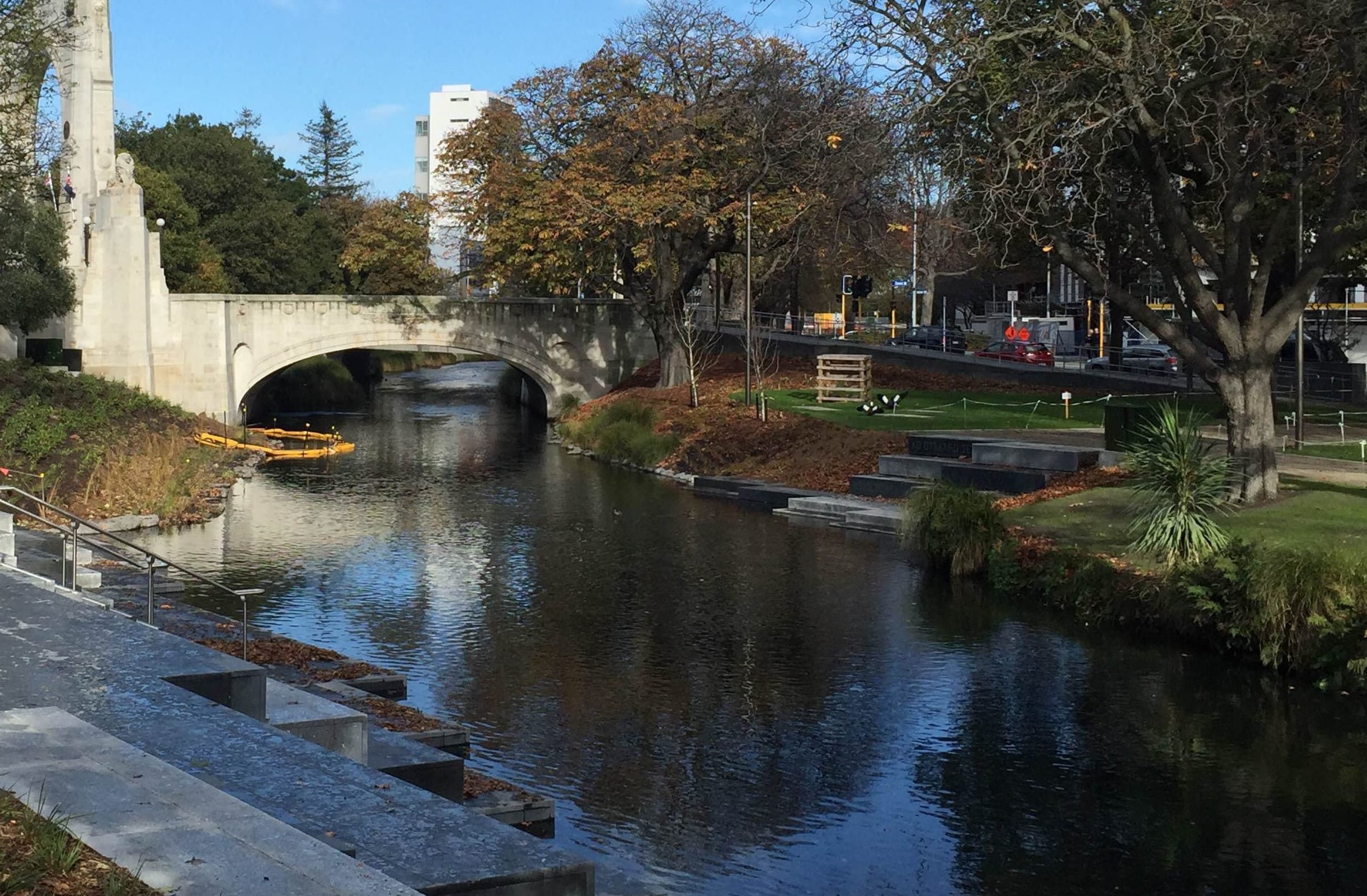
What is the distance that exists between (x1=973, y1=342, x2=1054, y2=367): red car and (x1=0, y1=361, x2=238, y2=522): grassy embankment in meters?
26.6

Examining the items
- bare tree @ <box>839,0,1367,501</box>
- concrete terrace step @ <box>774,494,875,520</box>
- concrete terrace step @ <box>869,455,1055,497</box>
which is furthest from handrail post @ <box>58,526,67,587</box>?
concrete terrace step @ <box>774,494,875,520</box>

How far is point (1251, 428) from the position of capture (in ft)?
77.8

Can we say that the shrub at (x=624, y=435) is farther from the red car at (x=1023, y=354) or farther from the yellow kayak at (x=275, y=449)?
the red car at (x=1023, y=354)

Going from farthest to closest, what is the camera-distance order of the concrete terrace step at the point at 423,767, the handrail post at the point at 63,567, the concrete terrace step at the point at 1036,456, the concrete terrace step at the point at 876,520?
the concrete terrace step at the point at 1036,456
the concrete terrace step at the point at 876,520
the handrail post at the point at 63,567
the concrete terrace step at the point at 423,767

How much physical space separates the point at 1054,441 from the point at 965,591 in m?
10.5

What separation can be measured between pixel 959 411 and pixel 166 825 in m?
36.5

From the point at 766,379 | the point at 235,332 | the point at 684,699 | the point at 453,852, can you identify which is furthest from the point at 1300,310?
the point at 235,332

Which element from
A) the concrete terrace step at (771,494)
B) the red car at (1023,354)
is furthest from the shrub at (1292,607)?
Answer: the red car at (1023,354)

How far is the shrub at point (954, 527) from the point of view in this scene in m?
25.0

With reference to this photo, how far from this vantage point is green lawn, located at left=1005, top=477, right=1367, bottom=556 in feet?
69.3

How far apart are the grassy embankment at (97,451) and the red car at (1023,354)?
87.4ft

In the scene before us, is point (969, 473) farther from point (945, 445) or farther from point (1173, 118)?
point (1173, 118)

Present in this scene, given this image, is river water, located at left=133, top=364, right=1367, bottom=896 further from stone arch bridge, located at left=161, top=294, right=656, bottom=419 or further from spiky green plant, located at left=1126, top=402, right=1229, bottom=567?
stone arch bridge, located at left=161, top=294, right=656, bottom=419

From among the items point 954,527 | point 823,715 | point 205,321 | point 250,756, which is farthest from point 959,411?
point 250,756
